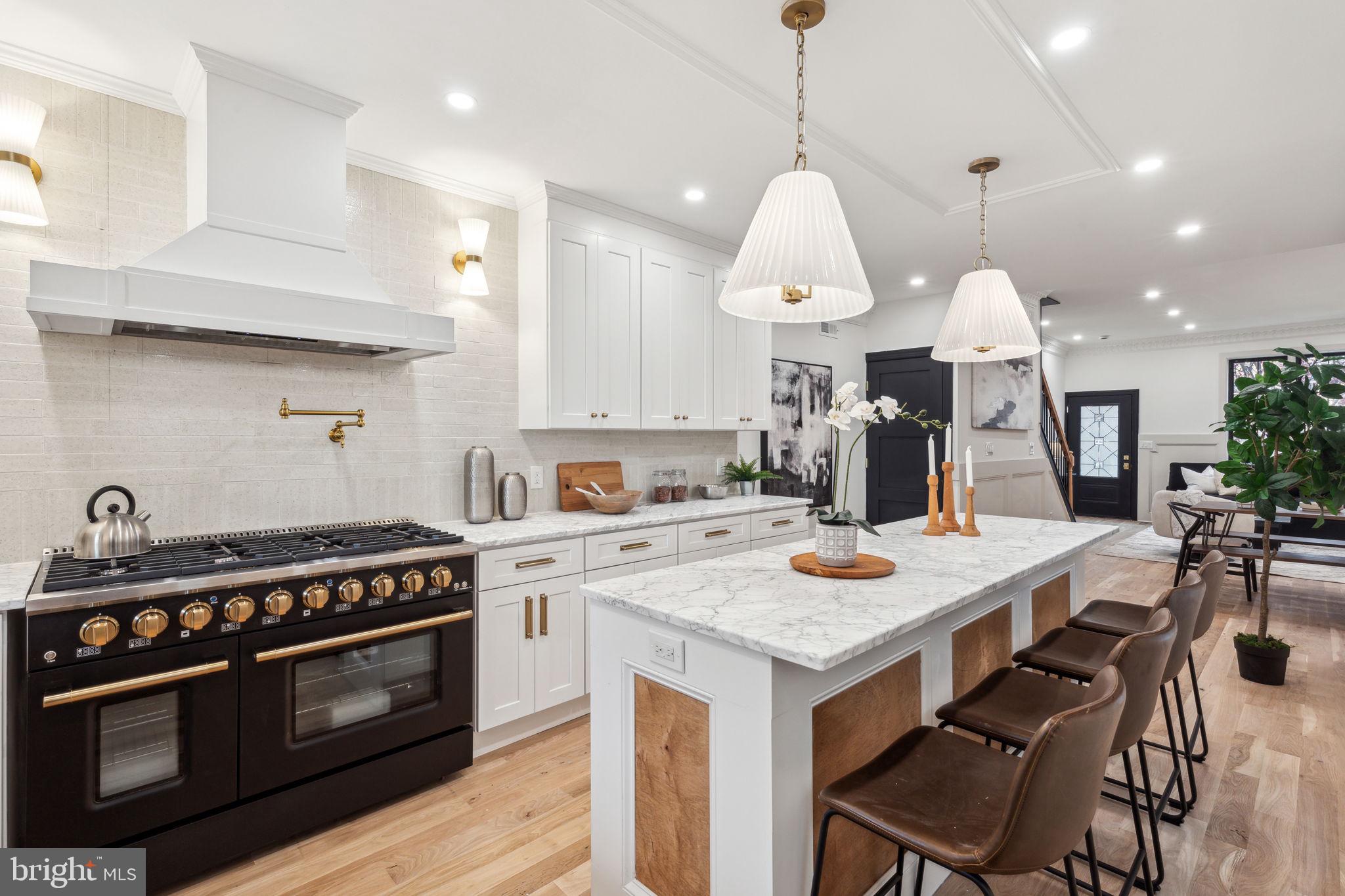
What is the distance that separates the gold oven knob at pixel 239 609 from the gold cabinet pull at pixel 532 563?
3.25 ft

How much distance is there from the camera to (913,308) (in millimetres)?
5758

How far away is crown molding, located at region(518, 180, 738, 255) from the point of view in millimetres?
3248

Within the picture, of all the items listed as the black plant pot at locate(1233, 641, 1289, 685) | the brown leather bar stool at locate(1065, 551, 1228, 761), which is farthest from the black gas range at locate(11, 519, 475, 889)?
the black plant pot at locate(1233, 641, 1289, 685)

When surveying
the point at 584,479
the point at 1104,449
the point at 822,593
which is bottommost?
the point at 822,593

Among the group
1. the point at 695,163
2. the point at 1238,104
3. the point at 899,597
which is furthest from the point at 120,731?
the point at 1238,104

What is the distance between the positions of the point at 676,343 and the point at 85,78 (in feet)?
8.96

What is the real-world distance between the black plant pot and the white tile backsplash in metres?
4.06

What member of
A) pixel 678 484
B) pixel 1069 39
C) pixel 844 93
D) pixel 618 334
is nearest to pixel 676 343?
pixel 618 334

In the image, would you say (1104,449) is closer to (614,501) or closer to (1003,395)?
(1003,395)

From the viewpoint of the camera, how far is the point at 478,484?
309cm

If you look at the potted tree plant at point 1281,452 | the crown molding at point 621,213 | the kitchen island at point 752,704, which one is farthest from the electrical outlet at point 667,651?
the potted tree plant at point 1281,452

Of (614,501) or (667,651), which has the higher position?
(614,501)

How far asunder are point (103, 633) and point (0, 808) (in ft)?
1.63

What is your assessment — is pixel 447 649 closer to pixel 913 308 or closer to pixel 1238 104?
pixel 1238 104
